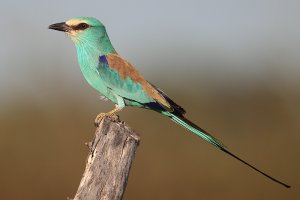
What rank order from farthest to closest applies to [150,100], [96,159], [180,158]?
[180,158], [150,100], [96,159]

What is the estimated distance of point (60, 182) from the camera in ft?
32.3

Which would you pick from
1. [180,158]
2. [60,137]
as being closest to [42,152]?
[60,137]

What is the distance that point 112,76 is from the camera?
6.38 meters

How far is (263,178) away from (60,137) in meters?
2.18

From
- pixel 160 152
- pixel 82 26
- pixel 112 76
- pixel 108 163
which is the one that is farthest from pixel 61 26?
pixel 160 152

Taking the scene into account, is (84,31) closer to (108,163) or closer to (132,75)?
(132,75)

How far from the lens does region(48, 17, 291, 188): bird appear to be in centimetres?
630

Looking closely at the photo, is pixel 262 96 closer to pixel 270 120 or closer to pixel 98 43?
pixel 270 120

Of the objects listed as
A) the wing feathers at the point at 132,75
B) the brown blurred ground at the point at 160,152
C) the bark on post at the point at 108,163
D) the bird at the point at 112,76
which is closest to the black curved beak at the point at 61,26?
the bird at the point at 112,76

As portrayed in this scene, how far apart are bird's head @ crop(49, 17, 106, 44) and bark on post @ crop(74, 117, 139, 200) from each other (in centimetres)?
130

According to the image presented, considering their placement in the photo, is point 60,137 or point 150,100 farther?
point 60,137

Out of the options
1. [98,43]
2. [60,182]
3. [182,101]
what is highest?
[98,43]

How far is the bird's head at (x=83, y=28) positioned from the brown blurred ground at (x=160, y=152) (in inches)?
136

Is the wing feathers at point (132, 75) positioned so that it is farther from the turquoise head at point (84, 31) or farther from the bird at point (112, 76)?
the turquoise head at point (84, 31)
